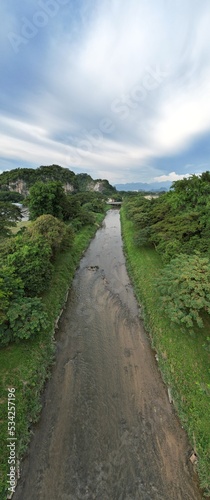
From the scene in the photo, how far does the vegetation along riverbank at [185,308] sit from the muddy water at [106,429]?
853 mm

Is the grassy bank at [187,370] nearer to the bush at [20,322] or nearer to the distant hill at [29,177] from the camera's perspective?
the bush at [20,322]

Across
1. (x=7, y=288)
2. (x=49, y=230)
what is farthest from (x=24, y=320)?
(x=49, y=230)

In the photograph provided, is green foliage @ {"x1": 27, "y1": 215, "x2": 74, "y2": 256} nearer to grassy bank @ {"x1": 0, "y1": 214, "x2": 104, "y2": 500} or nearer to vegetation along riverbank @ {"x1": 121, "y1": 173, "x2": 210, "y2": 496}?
grassy bank @ {"x1": 0, "y1": 214, "x2": 104, "y2": 500}

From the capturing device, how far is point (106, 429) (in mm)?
9734

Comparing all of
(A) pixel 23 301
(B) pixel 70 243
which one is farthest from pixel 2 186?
(A) pixel 23 301

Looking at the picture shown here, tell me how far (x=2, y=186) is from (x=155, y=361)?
89593 mm

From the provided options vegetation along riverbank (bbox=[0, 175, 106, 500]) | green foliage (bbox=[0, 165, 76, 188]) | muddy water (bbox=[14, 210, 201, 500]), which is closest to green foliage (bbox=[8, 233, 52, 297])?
vegetation along riverbank (bbox=[0, 175, 106, 500])

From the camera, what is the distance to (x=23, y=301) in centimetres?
1291

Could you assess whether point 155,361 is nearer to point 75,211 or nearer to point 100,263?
point 100,263

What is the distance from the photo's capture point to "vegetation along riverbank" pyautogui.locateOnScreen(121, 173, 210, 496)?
381 inches

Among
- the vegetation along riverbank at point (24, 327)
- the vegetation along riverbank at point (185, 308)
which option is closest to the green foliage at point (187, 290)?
the vegetation along riverbank at point (185, 308)

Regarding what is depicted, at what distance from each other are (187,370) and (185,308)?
3223 mm

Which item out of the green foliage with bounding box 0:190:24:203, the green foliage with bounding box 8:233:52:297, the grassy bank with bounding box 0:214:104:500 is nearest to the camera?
the grassy bank with bounding box 0:214:104:500

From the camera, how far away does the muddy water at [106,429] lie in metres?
7.94
